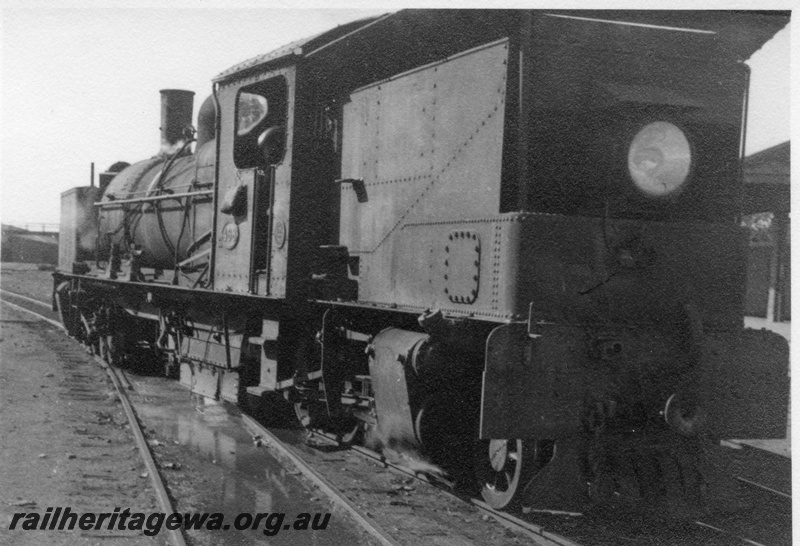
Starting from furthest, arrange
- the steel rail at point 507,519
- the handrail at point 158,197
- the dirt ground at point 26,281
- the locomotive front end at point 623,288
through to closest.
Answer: the dirt ground at point 26,281
the handrail at point 158,197
the steel rail at point 507,519
the locomotive front end at point 623,288

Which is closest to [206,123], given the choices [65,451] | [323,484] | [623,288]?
[65,451]

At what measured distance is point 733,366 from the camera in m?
4.84

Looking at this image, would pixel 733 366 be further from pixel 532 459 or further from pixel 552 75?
pixel 552 75

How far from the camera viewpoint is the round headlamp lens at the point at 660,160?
15.5 feet

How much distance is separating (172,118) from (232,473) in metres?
7.14

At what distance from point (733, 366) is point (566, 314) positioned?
1182 millimetres

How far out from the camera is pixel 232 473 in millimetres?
6230

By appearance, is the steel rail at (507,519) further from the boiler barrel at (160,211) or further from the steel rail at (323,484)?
the boiler barrel at (160,211)

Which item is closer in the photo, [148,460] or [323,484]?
[323,484]

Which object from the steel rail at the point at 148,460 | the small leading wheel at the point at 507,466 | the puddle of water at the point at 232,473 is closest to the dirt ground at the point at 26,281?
the steel rail at the point at 148,460

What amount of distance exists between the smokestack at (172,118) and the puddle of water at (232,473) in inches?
166

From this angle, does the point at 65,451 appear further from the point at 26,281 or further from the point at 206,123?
the point at 26,281

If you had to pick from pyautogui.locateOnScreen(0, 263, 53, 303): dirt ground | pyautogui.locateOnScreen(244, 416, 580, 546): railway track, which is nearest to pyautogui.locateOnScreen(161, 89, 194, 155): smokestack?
pyautogui.locateOnScreen(244, 416, 580, 546): railway track

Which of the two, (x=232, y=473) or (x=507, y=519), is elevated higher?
(x=507, y=519)
